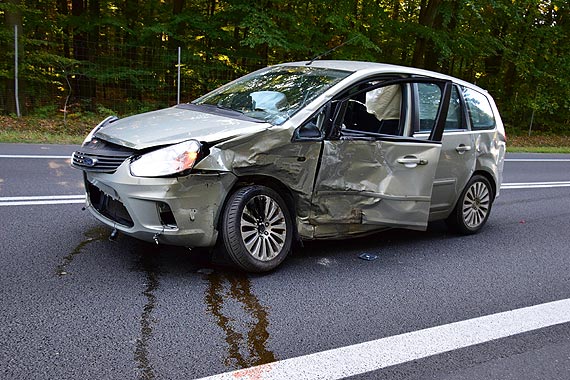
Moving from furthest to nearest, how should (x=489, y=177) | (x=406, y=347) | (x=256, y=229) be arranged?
1. (x=489, y=177)
2. (x=256, y=229)
3. (x=406, y=347)

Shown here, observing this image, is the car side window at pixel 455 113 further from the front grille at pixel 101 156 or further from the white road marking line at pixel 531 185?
the white road marking line at pixel 531 185

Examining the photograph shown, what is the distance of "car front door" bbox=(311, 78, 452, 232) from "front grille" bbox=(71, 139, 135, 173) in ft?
5.25

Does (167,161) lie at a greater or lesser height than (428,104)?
lesser

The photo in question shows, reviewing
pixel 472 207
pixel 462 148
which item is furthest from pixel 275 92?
pixel 472 207

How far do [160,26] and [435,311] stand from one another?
1486 cm

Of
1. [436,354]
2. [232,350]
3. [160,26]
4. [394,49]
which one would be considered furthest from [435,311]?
[394,49]

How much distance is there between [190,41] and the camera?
56.2 feet

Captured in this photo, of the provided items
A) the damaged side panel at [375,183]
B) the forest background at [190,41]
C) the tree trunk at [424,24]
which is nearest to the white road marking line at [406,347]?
the damaged side panel at [375,183]

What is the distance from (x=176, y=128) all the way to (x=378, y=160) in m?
1.82

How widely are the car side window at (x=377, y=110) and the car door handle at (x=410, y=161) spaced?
0.30 meters

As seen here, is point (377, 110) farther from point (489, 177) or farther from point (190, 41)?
point (190, 41)

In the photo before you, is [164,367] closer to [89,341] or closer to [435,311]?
[89,341]

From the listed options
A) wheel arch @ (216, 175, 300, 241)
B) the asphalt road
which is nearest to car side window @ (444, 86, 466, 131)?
the asphalt road

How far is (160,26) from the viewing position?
54.0 ft
